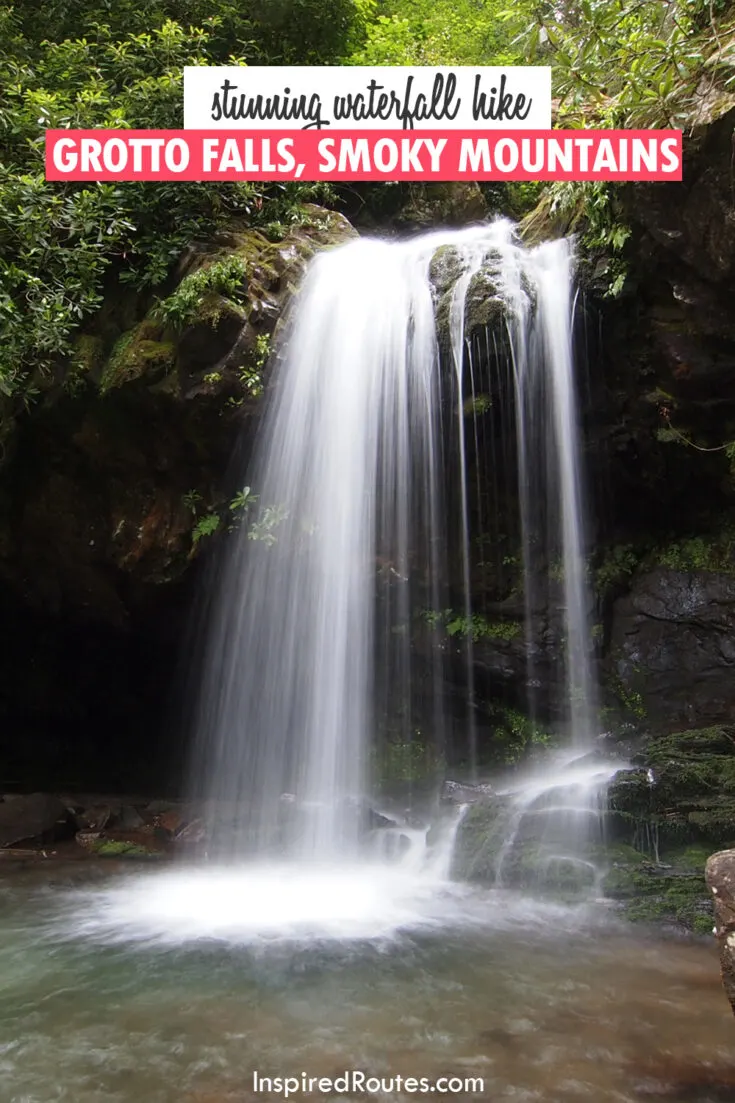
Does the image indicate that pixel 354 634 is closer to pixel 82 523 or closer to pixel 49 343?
pixel 82 523

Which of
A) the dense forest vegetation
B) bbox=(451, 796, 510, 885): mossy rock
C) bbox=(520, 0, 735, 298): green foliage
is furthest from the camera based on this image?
bbox=(451, 796, 510, 885): mossy rock

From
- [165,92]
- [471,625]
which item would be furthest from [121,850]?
[165,92]

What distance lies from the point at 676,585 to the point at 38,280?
8.46 metres

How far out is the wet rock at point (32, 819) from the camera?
8969mm

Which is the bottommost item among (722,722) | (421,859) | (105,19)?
(421,859)

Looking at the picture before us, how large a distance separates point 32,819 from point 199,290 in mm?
6587

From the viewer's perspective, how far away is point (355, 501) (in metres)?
9.28

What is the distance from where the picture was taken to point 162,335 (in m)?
9.01

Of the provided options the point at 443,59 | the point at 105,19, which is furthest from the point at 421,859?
the point at 443,59

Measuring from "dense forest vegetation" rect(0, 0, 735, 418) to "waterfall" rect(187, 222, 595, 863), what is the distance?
1.36 metres

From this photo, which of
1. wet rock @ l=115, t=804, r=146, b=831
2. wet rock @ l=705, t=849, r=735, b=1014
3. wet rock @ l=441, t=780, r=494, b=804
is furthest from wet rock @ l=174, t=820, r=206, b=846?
wet rock @ l=705, t=849, r=735, b=1014

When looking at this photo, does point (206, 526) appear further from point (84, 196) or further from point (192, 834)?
point (84, 196)

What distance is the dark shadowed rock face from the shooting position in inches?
355

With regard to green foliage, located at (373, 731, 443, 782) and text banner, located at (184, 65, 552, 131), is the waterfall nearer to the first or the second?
green foliage, located at (373, 731, 443, 782)
